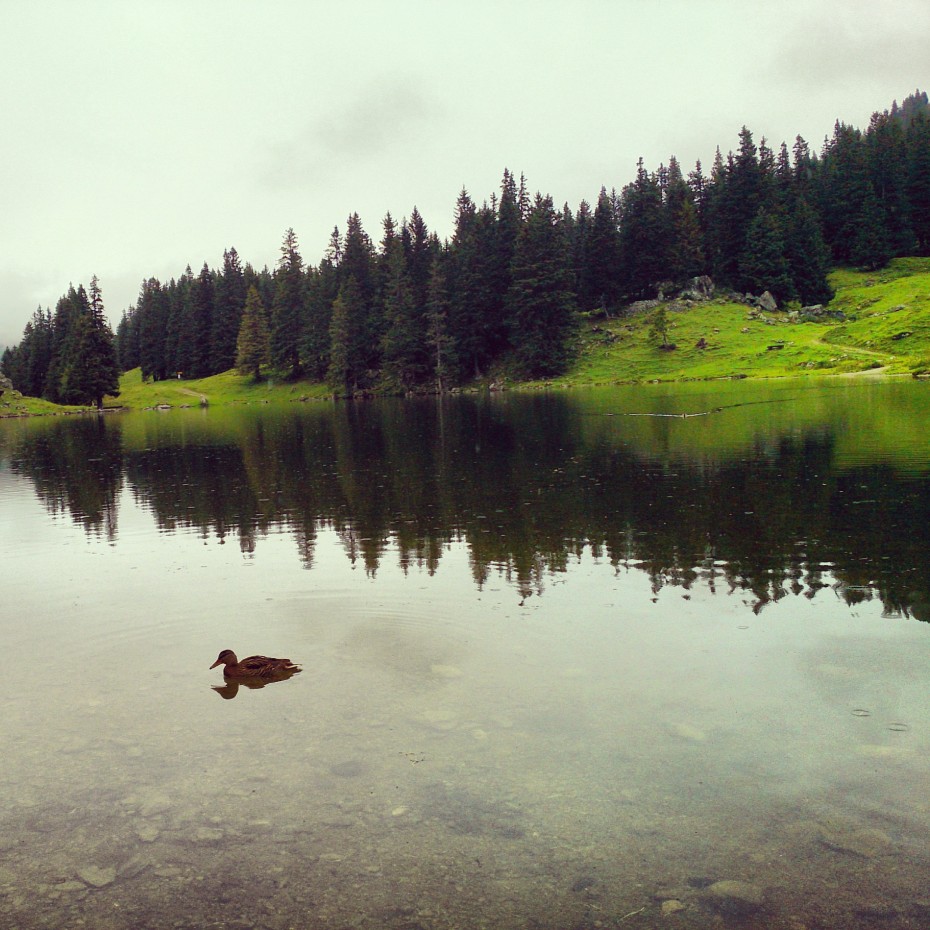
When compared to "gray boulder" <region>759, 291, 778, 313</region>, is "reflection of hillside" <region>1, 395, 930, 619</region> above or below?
below

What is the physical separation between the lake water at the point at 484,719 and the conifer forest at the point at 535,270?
86.7m

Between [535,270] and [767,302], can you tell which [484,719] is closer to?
[535,270]

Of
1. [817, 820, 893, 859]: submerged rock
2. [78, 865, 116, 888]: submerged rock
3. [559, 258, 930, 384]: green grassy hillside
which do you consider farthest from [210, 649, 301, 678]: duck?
[559, 258, 930, 384]: green grassy hillside

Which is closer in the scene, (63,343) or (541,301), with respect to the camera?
(541,301)

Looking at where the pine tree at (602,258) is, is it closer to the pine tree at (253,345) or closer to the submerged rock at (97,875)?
the pine tree at (253,345)

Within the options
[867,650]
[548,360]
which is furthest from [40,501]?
[548,360]

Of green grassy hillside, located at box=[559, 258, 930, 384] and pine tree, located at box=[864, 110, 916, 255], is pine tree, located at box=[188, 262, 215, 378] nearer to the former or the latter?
green grassy hillside, located at box=[559, 258, 930, 384]

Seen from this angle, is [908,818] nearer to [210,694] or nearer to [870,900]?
[870,900]

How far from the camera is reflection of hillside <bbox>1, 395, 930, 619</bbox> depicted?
1376cm

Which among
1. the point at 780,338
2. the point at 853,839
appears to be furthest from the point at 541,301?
the point at 853,839

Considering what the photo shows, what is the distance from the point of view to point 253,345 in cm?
13500

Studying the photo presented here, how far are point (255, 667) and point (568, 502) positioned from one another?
12414mm

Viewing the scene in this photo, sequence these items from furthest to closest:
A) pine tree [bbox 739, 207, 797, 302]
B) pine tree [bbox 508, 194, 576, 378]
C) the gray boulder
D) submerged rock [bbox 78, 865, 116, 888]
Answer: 1. pine tree [bbox 739, 207, 797, 302]
2. the gray boulder
3. pine tree [bbox 508, 194, 576, 378]
4. submerged rock [bbox 78, 865, 116, 888]

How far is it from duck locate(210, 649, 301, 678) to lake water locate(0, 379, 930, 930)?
246mm
